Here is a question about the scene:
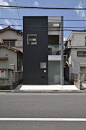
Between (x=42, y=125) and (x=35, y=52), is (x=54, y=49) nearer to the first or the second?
(x=35, y=52)

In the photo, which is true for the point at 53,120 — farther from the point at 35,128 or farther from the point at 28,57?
the point at 28,57

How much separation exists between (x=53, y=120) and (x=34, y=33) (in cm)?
1107

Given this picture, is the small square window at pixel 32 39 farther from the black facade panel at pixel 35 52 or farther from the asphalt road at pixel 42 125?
the asphalt road at pixel 42 125

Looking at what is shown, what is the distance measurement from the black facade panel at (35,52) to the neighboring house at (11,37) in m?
7.00

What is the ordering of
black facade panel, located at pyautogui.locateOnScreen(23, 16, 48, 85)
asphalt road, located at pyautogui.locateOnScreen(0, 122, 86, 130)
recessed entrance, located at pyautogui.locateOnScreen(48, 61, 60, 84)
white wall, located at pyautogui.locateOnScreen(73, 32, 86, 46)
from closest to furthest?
1. asphalt road, located at pyautogui.locateOnScreen(0, 122, 86, 130)
2. black facade panel, located at pyautogui.locateOnScreen(23, 16, 48, 85)
3. recessed entrance, located at pyautogui.locateOnScreen(48, 61, 60, 84)
4. white wall, located at pyautogui.locateOnScreen(73, 32, 86, 46)

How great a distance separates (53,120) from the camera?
13.7ft

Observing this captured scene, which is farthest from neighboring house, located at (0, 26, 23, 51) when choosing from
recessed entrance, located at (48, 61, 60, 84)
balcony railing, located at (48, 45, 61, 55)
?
recessed entrance, located at (48, 61, 60, 84)

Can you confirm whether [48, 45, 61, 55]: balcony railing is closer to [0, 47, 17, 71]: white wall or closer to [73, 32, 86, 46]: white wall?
[0, 47, 17, 71]: white wall

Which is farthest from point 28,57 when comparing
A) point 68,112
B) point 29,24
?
point 68,112

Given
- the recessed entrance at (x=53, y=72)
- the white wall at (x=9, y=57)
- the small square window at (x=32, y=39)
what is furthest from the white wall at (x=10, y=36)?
the recessed entrance at (x=53, y=72)

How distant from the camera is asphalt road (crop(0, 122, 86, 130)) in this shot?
142 inches

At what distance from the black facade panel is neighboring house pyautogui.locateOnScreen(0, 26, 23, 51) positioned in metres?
7.00

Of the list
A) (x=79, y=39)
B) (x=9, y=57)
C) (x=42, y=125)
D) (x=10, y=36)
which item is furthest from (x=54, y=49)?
(x=42, y=125)

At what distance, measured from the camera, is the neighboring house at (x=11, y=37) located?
66.5ft
